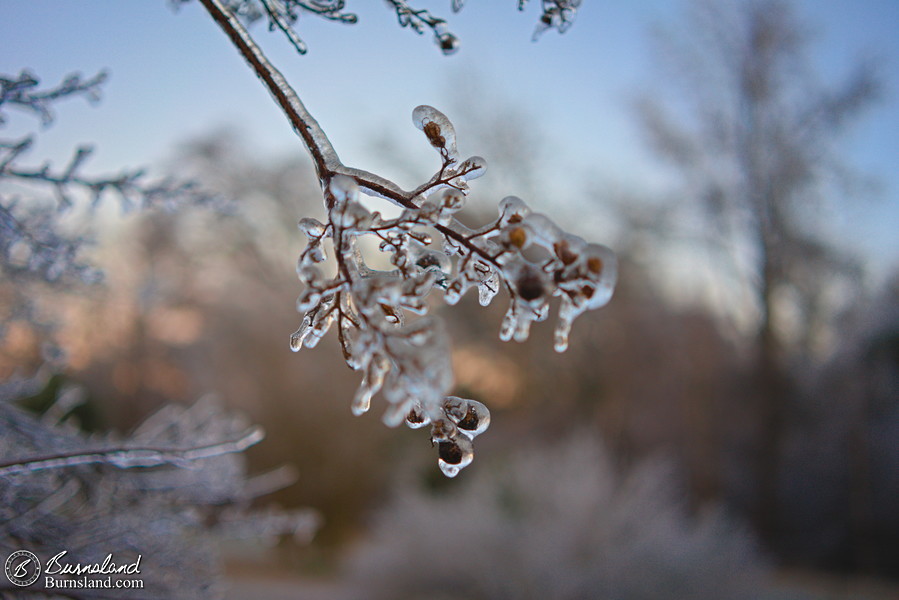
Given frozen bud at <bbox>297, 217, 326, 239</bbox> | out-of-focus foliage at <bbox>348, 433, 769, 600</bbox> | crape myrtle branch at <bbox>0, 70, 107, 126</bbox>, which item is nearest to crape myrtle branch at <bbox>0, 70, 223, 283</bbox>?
crape myrtle branch at <bbox>0, 70, 107, 126</bbox>

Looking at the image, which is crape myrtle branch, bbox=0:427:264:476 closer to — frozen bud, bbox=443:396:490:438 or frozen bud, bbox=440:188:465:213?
frozen bud, bbox=443:396:490:438

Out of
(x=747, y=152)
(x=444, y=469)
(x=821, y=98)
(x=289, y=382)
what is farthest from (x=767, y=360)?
(x=444, y=469)

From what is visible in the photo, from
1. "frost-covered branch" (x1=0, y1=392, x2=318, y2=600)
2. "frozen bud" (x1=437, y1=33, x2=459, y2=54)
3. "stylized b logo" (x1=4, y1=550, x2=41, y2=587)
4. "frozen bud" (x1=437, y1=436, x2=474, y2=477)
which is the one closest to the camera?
"frozen bud" (x1=437, y1=436, x2=474, y2=477)

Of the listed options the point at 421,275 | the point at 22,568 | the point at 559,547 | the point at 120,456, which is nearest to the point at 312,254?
the point at 421,275

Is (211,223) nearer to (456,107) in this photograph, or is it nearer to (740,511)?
(456,107)

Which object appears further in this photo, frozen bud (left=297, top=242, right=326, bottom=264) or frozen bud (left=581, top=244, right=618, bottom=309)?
frozen bud (left=297, top=242, right=326, bottom=264)

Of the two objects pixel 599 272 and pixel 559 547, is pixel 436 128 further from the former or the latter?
pixel 559 547

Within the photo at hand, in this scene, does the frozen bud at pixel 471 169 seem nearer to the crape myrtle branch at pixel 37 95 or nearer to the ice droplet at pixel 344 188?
the ice droplet at pixel 344 188
